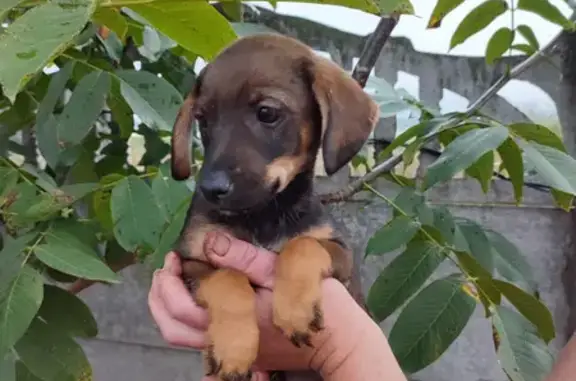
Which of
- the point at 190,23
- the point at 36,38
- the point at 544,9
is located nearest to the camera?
the point at 36,38

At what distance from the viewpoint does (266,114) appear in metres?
1.15

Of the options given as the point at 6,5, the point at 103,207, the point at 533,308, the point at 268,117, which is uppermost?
the point at 6,5

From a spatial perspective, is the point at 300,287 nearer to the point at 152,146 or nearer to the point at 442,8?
the point at 442,8

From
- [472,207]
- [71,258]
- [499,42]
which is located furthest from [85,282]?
[472,207]

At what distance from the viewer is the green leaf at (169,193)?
1318mm

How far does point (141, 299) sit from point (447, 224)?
1525mm

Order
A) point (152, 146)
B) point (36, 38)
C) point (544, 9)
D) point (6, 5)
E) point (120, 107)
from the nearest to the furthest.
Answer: point (36, 38)
point (6, 5)
point (544, 9)
point (120, 107)
point (152, 146)

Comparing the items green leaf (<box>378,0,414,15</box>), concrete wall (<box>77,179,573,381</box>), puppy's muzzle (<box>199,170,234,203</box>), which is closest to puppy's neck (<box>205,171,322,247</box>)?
puppy's muzzle (<box>199,170,234,203</box>)

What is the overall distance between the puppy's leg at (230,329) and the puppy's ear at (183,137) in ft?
0.76

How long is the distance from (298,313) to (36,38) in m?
0.57

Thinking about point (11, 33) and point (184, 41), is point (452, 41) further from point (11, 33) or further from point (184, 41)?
point (11, 33)

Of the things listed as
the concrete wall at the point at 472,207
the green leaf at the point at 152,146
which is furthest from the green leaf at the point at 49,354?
the concrete wall at the point at 472,207

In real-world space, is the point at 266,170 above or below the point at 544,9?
below

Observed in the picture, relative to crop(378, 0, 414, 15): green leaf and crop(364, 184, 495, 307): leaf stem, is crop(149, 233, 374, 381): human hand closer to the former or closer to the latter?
crop(364, 184, 495, 307): leaf stem
